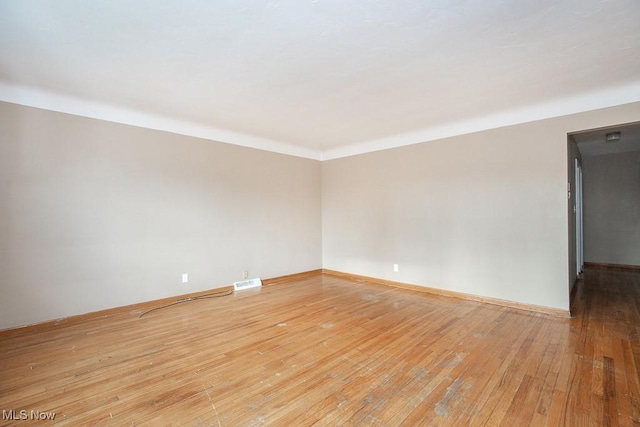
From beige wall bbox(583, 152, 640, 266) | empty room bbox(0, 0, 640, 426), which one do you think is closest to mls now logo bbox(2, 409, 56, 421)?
empty room bbox(0, 0, 640, 426)

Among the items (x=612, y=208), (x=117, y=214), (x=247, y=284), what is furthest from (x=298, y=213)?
(x=612, y=208)

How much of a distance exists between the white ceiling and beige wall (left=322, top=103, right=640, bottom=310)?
1.11 ft

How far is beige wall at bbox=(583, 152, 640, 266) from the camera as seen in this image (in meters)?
5.62

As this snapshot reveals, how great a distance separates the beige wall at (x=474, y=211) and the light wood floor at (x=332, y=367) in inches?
22.5

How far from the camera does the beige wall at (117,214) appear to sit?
2867 mm

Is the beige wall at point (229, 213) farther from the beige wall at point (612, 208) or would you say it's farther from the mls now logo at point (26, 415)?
the beige wall at point (612, 208)

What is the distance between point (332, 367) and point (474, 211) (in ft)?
9.81

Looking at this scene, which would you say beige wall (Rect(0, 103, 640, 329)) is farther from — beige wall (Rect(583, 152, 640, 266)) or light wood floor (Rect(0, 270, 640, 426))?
beige wall (Rect(583, 152, 640, 266))

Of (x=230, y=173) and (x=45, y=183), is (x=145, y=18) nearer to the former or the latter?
(x=45, y=183)

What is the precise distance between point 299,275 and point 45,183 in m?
3.81

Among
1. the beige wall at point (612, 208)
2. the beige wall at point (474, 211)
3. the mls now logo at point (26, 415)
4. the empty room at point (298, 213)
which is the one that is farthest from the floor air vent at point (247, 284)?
the beige wall at point (612, 208)

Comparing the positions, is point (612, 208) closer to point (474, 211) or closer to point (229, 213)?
point (474, 211)

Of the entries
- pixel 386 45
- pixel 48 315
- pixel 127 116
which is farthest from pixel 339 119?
pixel 48 315

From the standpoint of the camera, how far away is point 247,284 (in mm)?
4527
